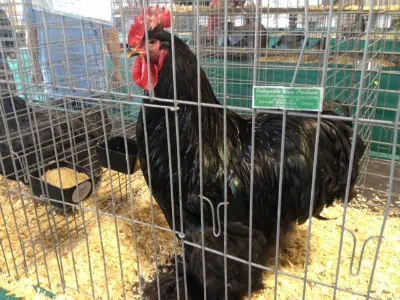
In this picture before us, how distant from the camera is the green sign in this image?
0.84m

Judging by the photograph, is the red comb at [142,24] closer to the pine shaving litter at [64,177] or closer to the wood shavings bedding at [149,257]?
the wood shavings bedding at [149,257]

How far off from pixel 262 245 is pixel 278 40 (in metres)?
2.15

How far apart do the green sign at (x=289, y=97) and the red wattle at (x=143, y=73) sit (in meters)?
0.64

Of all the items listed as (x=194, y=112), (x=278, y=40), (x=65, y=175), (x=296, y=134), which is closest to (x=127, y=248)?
(x=65, y=175)

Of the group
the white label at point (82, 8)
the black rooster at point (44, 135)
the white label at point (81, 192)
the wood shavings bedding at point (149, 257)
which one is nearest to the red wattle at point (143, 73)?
the white label at point (82, 8)

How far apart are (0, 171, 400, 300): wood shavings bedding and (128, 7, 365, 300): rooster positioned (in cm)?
29

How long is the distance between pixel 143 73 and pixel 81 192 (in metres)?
0.80

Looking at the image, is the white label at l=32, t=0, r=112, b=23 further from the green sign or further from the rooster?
the green sign

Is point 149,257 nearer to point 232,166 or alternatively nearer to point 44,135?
point 232,166

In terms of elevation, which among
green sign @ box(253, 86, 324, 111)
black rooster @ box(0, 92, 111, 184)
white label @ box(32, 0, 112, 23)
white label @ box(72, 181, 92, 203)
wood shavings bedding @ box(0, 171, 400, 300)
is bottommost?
wood shavings bedding @ box(0, 171, 400, 300)

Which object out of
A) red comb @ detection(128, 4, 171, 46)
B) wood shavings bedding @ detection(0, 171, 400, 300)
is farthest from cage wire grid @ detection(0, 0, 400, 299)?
red comb @ detection(128, 4, 171, 46)

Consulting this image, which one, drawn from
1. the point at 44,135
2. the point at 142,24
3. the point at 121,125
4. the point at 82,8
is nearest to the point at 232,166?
the point at 142,24

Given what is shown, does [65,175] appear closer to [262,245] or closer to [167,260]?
[167,260]

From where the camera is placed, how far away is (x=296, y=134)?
152 cm
